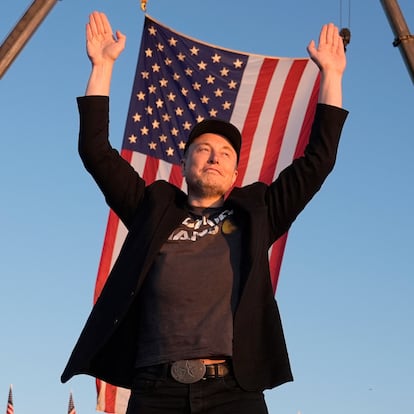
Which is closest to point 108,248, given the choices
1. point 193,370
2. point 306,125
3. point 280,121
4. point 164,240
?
point 280,121

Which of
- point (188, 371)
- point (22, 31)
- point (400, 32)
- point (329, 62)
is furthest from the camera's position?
point (400, 32)

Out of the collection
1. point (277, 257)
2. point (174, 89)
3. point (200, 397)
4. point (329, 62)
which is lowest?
point (200, 397)

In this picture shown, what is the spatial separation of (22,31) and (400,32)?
2472mm

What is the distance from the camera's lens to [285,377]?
4.66 m

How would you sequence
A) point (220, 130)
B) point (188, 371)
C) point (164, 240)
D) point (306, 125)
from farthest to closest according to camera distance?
point (306, 125), point (220, 130), point (164, 240), point (188, 371)

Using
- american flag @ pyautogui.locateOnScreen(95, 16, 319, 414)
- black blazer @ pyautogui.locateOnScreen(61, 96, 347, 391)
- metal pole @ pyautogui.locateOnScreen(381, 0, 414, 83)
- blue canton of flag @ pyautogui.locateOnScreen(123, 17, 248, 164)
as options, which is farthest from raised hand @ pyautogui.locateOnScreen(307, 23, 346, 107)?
blue canton of flag @ pyautogui.locateOnScreen(123, 17, 248, 164)

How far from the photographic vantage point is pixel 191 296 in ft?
15.5

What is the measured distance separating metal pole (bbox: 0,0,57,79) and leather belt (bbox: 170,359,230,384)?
265cm

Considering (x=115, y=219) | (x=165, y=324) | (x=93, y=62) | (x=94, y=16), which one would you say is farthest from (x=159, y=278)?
(x=115, y=219)

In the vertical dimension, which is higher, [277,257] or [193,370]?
[277,257]

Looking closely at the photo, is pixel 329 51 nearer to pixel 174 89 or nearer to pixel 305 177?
pixel 305 177

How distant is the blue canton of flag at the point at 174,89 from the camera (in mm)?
12680

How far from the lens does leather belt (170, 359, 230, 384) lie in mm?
4562

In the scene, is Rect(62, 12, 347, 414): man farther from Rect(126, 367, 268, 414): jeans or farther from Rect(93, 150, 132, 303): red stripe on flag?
Rect(93, 150, 132, 303): red stripe on flag
